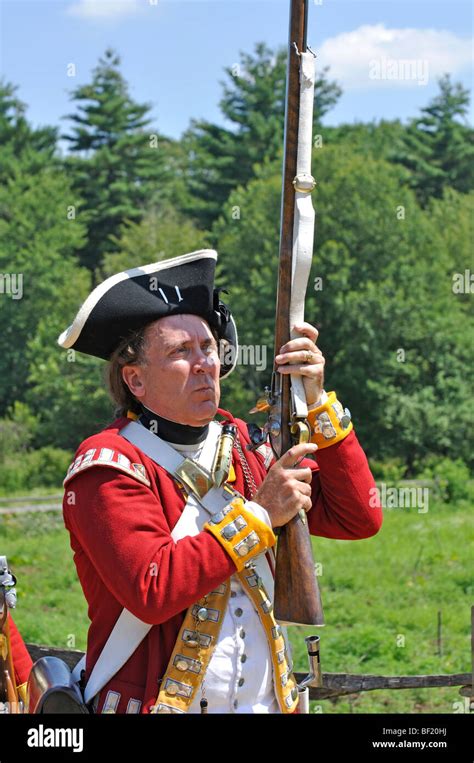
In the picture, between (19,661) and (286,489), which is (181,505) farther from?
(19,661)

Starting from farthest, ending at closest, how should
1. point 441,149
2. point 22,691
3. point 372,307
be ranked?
point 441,149, point 372,307, point 22,691

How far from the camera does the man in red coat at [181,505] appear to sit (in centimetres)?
288

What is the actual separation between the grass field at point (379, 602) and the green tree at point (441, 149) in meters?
29.7

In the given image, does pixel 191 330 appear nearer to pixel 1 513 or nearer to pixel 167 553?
pixel 167 553

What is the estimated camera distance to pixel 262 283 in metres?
30.6

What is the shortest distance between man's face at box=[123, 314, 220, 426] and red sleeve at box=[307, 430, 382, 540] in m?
0.44

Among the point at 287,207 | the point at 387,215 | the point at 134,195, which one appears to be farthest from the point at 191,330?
the point at 134,195

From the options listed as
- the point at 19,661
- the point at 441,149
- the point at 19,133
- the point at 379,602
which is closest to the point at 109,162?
the point at 19,133

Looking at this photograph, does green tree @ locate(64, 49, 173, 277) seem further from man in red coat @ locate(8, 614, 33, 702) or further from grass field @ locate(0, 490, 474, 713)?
man in red coat @ locate(8, 614, 33, 702)

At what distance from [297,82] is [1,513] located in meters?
18.2

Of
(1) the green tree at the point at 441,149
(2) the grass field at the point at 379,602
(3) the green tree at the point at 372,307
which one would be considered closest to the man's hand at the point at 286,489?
(2) the grass field at the point at 379,602

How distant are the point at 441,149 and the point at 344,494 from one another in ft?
147

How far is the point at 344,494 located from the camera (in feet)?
10.9

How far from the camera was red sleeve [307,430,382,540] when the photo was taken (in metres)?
3.30
